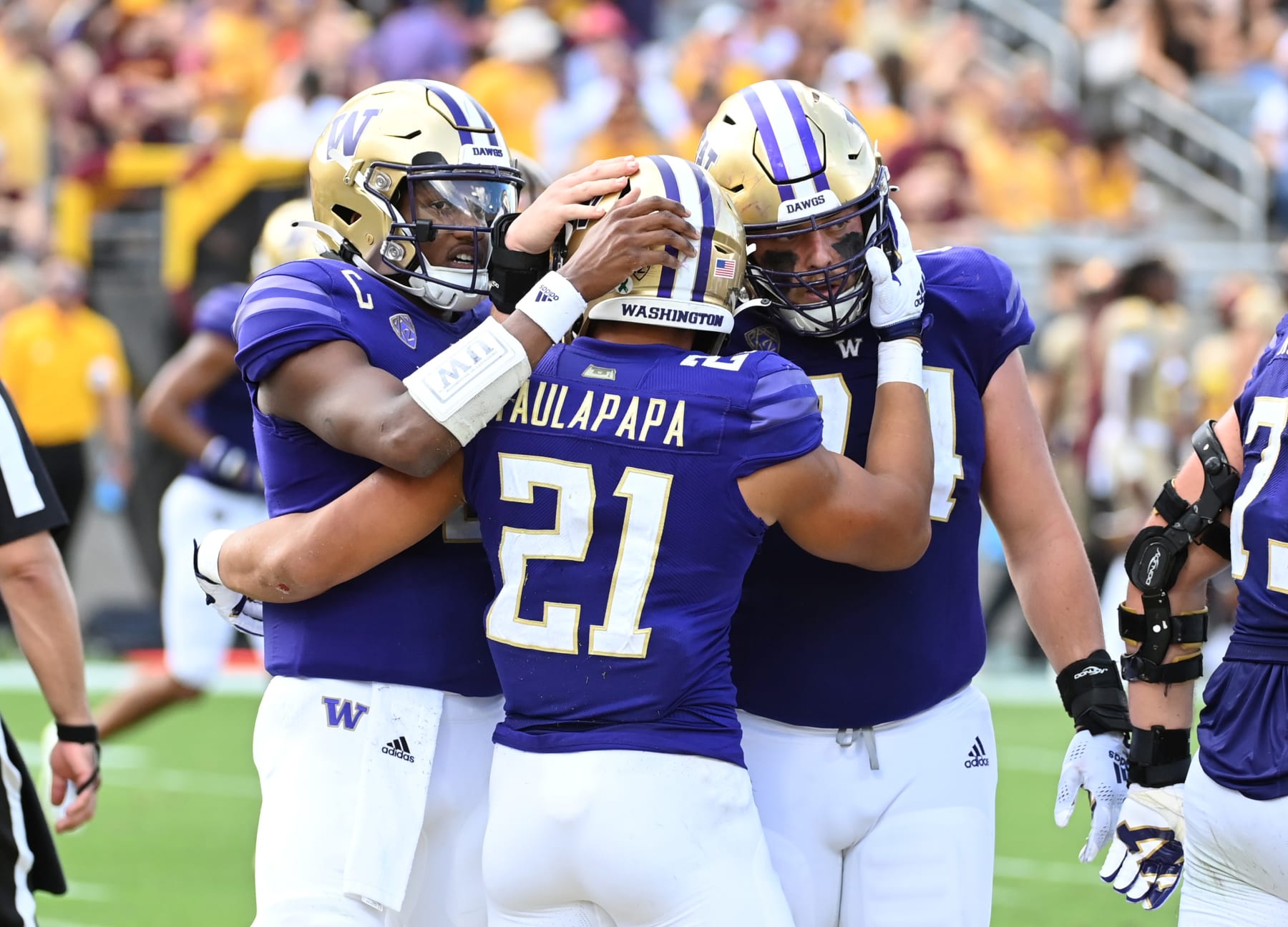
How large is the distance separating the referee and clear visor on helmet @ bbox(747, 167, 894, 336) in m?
1.63

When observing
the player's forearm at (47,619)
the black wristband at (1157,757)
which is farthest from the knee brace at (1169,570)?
the player's forearm at (47,619)

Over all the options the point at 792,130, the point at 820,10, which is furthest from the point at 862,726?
the point at 820,10

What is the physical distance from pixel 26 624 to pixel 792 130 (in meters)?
1.93

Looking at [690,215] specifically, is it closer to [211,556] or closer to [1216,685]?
[211,556]

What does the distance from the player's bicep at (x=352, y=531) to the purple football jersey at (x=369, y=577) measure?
0.22 ft

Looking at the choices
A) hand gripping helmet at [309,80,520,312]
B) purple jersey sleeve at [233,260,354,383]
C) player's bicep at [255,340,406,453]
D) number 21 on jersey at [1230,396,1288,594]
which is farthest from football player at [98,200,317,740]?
number 21 on jersey at [1230,396,1288,594]

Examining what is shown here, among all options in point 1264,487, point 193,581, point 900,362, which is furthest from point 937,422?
point 193,581

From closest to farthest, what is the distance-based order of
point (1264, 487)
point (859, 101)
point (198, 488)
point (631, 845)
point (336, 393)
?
point (631, 845) < point (336, 393) < point (1264, 487) < point (198, 488) < point (859, 101)

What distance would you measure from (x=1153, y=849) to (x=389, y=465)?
161cm

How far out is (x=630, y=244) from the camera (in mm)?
2910

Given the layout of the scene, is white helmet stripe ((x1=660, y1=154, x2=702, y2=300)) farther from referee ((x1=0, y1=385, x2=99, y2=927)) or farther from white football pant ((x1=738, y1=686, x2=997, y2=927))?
referee ((x1=0, y1=385, x2=99, y2=927))

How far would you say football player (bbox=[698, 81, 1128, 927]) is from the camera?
3.22 metres

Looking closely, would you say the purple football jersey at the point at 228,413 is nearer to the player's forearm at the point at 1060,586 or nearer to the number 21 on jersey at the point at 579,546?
the player's forearm at the point at 1060,586

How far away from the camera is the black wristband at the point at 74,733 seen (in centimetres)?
395
